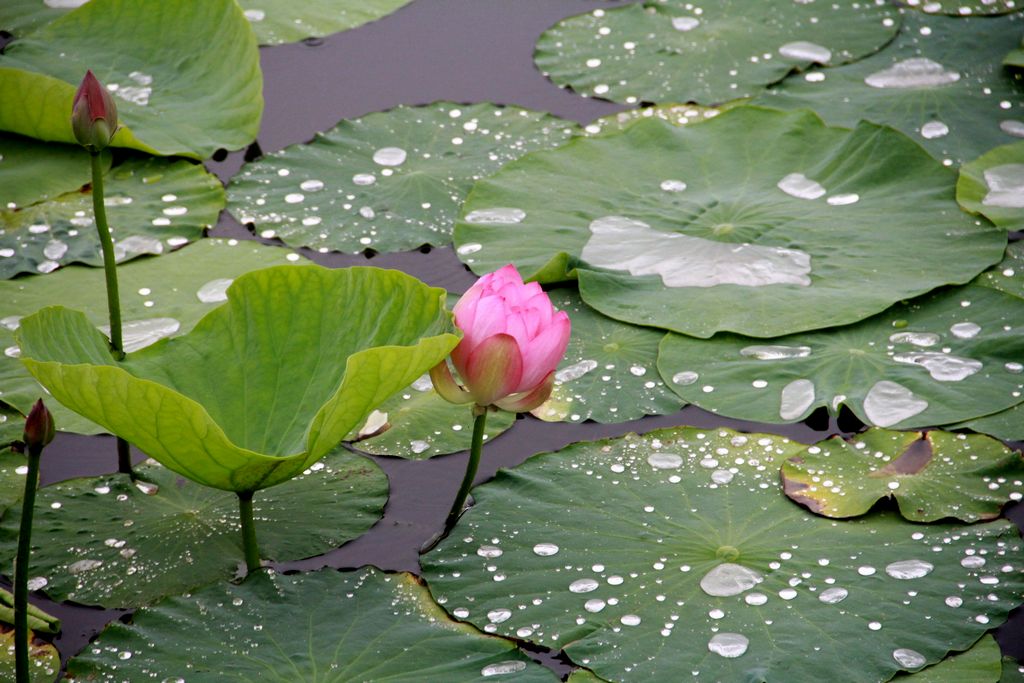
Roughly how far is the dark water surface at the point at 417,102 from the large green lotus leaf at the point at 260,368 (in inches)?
8.8

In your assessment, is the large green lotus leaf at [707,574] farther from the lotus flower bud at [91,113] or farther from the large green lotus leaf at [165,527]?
the lotus flower bud at [91,113]

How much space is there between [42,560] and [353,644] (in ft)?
1.65

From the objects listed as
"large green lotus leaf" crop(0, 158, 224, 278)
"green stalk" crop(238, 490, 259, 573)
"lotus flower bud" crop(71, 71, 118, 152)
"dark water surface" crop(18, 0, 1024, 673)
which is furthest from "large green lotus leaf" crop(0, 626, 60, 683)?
"large green lotus leaf" crop(0, 158, 224, 278)

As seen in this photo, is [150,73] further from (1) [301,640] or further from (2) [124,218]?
(1) [301,640]

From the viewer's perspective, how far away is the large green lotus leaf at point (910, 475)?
156 cm

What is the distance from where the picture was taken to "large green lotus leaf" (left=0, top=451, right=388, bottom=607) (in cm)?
150

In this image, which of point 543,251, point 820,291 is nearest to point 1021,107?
point 820,291

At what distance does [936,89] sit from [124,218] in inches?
72.6

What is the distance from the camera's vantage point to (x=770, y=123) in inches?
93.0

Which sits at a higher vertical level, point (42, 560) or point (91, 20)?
point (91, 20)

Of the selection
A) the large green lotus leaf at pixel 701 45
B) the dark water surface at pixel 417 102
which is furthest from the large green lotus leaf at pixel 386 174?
the large green lotus leaf at pixel 701 45

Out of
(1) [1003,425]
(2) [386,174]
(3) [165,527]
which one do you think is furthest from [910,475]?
(2) [386,174]

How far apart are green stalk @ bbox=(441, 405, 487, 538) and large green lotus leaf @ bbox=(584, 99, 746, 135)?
3.75 feet

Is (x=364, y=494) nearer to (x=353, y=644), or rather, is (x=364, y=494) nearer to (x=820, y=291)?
(x=353, y=644)
